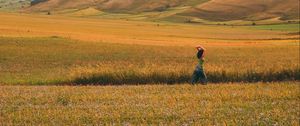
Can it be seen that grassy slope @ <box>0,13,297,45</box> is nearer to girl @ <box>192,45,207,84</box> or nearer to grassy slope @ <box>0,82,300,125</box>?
girl @ <box>192,45,207,84</box>

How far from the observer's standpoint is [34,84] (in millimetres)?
29125

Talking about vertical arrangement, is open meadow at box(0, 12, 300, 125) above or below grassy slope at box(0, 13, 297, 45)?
above

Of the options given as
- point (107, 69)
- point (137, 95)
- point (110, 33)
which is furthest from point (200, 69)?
point (110, 33)

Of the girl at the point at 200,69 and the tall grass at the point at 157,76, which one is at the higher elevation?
the girl at the point at 200,69

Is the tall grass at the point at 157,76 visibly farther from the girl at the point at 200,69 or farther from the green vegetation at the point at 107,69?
the girl at the point at 200,69

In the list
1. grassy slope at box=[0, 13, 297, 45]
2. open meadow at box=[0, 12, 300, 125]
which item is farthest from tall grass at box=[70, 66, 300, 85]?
grassy slope at box=[0, 13, 297, 45]

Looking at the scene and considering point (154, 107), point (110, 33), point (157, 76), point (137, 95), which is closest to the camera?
point (154, 107)

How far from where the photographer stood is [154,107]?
58.1ft

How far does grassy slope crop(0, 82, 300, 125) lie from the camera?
15.1 metres

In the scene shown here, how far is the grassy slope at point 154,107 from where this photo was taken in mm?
15055

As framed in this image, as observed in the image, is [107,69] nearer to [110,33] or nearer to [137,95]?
[137,95]

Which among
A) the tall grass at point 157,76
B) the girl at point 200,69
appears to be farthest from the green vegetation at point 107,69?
the girl at point 200,69

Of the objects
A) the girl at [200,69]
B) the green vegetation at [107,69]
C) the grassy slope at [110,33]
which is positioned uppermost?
the girl at [200,69]

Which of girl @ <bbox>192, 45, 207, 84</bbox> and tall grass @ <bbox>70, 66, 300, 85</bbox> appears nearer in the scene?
girl @ <bbox>192, 45, 207, 84</bbox>
